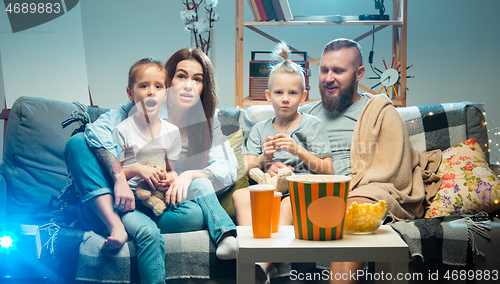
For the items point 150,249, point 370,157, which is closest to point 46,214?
Result: point 150,249

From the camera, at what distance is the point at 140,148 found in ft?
4.08

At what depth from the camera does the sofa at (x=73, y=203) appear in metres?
1.12

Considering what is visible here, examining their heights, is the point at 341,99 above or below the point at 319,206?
above

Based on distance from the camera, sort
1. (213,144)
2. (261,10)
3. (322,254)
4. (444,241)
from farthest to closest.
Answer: (261,10) < (213,144) < (444,241) < (322,254)

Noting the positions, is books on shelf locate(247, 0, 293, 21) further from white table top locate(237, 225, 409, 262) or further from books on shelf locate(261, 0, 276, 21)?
white table top locate(237, 225, 409, 262)

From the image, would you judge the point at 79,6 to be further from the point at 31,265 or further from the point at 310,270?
the point at 310,270

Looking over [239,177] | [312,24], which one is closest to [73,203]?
[239,177]

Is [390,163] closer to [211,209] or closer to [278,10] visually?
[211,209]

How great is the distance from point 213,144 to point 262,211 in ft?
2.34

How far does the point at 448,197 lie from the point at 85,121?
1349 mm

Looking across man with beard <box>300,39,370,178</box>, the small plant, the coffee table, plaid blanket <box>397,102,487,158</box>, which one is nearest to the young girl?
man with beard <box>300,39,370,178</box>

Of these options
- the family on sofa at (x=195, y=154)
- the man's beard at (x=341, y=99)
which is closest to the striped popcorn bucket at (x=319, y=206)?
the family on sofa at (x=195, y=154)

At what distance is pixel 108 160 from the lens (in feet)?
3.80

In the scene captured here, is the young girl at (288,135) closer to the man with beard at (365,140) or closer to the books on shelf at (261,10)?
the man with beard at (365,140)
